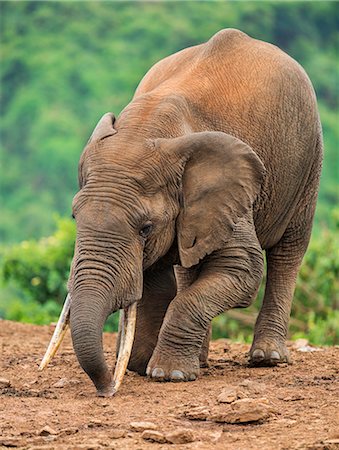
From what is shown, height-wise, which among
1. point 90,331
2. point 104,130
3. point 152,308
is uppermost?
point 104,130

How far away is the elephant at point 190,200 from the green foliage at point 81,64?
1154 inches

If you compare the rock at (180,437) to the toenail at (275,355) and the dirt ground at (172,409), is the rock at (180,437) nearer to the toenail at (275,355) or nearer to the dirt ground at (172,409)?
the dirt ground at (172,409)

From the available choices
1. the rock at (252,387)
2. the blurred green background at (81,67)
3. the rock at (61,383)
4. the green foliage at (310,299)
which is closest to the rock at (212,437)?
the rock at (252,387)

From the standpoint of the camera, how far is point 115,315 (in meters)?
15.2

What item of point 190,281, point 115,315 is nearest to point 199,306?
point 190,281

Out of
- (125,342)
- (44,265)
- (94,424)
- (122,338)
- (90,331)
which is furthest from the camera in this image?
(44,265)

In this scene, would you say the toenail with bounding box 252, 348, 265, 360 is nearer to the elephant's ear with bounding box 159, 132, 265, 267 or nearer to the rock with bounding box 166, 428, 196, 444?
the elephant's ear with bounding box 159, 132, 265, 267

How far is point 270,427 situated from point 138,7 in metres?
47.0

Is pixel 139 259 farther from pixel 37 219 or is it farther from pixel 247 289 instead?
pixel 37 219

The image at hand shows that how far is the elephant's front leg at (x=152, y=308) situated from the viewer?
29.5 ft

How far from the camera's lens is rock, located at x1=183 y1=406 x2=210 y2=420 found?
7105mm

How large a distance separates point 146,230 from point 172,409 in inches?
50.7

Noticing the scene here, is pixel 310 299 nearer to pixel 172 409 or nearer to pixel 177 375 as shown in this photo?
pixel 177 375

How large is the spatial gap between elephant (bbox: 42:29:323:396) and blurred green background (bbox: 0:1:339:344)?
22.3 metres
